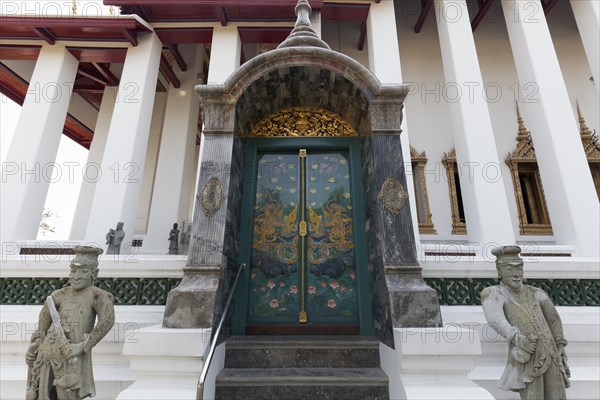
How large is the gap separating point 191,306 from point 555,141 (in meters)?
6.61

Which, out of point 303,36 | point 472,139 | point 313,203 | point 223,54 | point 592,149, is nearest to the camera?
point 303,36

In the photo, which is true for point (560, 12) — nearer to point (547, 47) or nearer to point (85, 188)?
point (547, 47)

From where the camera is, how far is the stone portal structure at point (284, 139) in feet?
10.3

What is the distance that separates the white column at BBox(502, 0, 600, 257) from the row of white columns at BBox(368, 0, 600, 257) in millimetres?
15

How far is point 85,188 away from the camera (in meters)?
10.5

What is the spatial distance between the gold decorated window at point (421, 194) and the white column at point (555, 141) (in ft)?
7.37

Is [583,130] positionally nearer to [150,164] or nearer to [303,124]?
[303,124]

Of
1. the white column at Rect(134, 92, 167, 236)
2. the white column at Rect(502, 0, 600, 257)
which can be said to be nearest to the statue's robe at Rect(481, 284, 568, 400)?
the white column at Rect(502, 0, 600, 257)

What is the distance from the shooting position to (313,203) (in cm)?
457

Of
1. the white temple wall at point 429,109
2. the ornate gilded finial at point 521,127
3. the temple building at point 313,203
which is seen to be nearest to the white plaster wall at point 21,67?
the temple building at point 313,203

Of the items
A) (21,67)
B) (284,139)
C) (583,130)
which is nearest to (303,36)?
(284,139)

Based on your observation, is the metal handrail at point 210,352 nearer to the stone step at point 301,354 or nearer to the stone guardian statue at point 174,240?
the stone step at point 301,354

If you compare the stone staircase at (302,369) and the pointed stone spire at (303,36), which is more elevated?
the pointed stone spire at (303,36)

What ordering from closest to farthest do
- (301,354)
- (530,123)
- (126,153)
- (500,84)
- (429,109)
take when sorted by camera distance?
1. (301,354)
2. (530,123)
3. (126,153)
4. (429,109)
5. (500,84)
